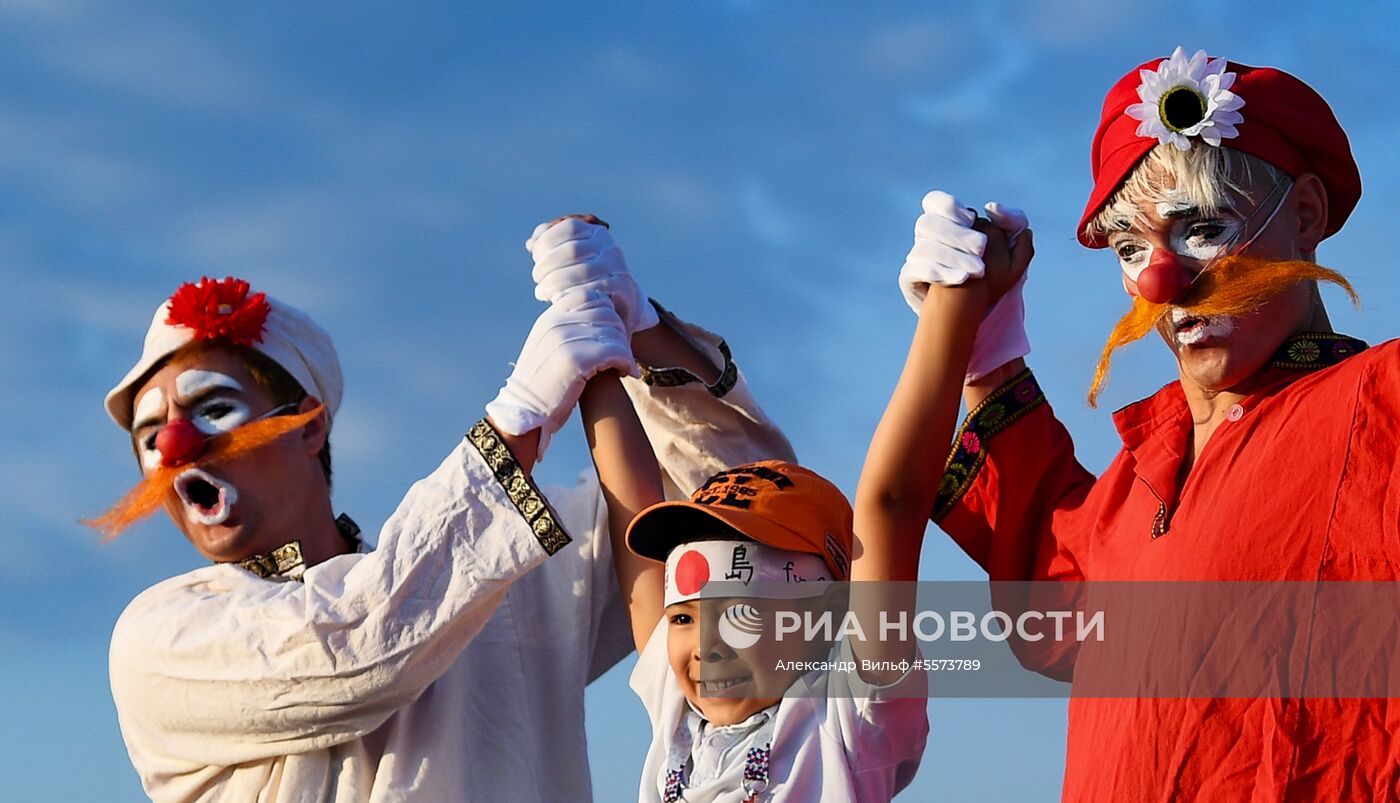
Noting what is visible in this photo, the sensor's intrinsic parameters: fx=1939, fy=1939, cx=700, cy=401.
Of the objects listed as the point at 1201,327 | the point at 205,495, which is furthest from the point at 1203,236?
the point at 205,495

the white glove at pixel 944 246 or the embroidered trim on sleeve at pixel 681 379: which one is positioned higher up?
the embroidered trim on sleeve at pixel 681 379

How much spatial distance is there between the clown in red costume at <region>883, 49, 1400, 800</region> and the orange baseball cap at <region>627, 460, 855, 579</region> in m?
0.23

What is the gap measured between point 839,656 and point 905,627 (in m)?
0.22

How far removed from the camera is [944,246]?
281 centimetres

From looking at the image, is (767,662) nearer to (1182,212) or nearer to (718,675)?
(718,675)

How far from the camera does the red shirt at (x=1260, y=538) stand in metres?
2.41

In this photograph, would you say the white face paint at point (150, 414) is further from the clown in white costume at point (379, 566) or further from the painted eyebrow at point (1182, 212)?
the painted eyebrow at point (1182, 212)

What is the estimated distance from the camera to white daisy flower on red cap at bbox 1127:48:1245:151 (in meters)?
2.67

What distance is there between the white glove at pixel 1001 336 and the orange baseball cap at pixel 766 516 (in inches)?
12.4

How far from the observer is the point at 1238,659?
8.19ft

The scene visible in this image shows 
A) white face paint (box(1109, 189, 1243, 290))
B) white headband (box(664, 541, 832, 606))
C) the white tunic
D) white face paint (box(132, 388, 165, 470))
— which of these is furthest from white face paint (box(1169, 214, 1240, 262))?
white face paint (box(132, 388, 165, 470))

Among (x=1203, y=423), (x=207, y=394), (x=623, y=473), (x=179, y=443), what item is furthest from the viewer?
(x=207, y=394)

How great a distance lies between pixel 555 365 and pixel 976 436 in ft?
2.64

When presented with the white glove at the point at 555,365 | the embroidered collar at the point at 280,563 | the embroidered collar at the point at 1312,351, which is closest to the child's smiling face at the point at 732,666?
the white glove at the point at 555,365
